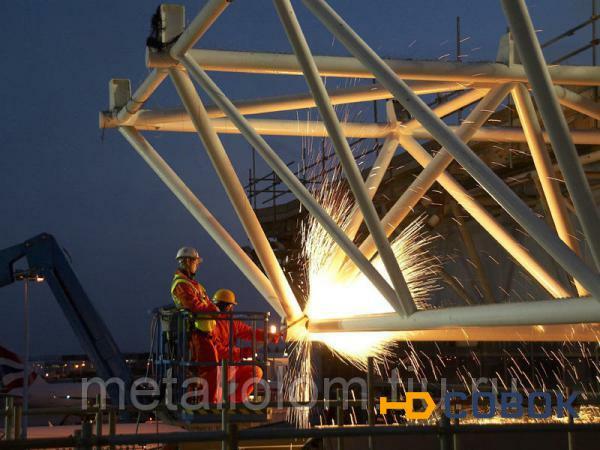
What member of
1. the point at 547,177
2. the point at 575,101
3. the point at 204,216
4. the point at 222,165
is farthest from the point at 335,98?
the point at 575,101

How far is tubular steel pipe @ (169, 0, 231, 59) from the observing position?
359 inches

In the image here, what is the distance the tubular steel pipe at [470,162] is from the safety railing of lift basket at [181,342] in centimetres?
425

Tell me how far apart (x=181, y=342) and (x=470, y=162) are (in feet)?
18.0

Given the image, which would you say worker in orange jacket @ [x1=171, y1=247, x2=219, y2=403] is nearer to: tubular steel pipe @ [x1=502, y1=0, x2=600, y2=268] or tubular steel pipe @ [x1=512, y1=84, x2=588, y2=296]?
tubular steel pipe @ [x1=512, y1=84, x2=588, y2=296]

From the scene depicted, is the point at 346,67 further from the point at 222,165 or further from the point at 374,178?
the point at 374,178

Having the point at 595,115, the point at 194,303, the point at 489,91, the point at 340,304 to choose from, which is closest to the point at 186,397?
the point at 194,303

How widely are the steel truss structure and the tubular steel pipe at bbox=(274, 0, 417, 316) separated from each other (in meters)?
0.01

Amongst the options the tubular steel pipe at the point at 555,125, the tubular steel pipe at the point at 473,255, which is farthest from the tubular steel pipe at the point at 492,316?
the tubular steel pipe at the point at 473,255

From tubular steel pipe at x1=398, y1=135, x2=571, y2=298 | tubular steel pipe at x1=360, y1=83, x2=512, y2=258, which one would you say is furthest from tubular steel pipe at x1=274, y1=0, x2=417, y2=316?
tubular steel pipe at x1=398, y1=135, x2=571, y2=298

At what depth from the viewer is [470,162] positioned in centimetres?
703

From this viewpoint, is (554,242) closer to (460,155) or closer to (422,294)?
(460,155)

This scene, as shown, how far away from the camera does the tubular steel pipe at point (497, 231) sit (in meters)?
10.6

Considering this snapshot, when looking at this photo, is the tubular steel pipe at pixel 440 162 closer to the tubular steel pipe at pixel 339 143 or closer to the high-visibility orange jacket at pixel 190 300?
the high-visibility orange jacket at pixel 190 300

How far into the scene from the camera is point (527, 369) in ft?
60.7
